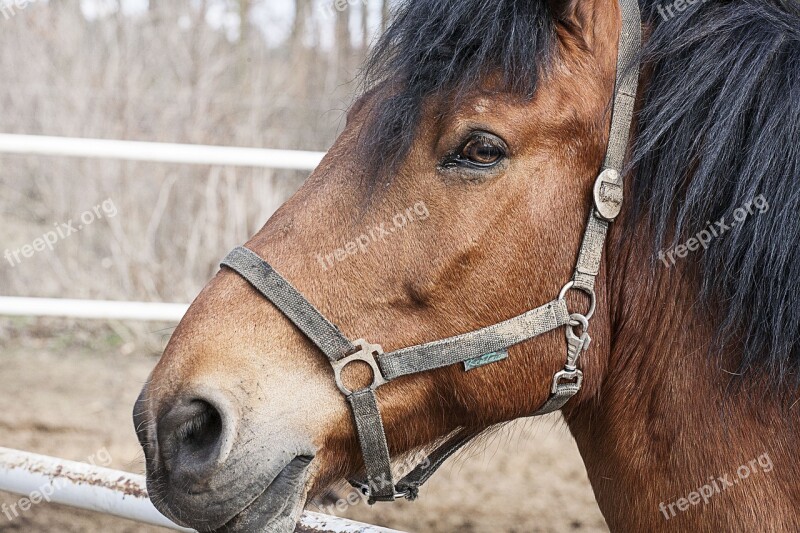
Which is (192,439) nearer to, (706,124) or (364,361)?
(364,361)

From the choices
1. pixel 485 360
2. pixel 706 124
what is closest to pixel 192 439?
pixel 485 360

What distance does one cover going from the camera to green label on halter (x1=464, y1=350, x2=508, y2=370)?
1.60 meters

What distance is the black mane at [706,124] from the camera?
4.97 ft

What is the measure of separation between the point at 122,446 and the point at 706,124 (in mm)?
3979

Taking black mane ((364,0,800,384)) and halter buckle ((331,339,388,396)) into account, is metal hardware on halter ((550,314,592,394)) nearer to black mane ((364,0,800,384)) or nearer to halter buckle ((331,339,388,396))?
black mane ((364,0,800,384))

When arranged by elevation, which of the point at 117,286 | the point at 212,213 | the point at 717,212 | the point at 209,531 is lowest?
the point at 117,286

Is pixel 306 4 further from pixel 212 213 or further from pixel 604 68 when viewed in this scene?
pixel 604 68

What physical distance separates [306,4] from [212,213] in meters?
2.21

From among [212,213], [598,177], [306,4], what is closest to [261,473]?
[598,177]

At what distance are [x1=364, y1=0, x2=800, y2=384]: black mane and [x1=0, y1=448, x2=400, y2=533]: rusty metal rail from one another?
1.23 m

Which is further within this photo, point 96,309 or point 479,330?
point 96,309

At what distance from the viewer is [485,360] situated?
63.1 inches

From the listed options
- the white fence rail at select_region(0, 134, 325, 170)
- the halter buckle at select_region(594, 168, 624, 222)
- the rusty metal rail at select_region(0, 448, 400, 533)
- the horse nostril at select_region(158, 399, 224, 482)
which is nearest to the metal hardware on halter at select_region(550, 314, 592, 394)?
the halter buckle at select_region(594, 168, 624, 222)

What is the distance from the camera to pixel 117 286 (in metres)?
6.11
